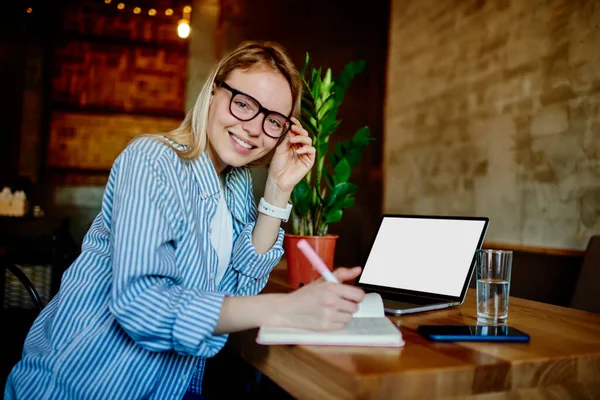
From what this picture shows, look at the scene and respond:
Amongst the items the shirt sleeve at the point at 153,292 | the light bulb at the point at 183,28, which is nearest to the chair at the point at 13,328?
the shirt sleeve at the point at 153,292

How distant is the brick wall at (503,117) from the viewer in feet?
7.34

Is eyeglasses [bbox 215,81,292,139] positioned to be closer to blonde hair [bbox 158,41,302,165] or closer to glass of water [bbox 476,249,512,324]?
blonde hair [bbox 158,41,302,165]

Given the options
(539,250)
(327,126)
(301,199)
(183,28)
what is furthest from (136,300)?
(183,28)

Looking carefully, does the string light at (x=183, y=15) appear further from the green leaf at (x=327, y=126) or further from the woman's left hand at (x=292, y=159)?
the woman's left hand at (x=292, y=159)

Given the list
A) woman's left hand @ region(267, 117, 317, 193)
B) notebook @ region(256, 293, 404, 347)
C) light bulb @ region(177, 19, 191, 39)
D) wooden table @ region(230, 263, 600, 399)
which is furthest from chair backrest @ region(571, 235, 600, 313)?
light bulb @ region(177, 19, 191, 39)

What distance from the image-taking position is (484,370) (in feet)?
2.70

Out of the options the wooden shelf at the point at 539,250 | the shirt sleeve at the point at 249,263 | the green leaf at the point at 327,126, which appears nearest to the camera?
the shirt sleeve at the point at 249,263

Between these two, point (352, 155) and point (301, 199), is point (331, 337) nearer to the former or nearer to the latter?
point (301, 199)

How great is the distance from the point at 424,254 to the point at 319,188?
52 centimetres

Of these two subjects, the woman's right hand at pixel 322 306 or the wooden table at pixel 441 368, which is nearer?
the wooden table at pixel 441 368

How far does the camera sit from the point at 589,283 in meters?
1.92

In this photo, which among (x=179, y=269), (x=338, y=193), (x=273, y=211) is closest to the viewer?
(x=179, y=269)

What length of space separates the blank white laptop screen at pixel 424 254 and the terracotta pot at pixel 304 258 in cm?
17

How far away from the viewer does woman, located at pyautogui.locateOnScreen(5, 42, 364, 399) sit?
0.94 meters
